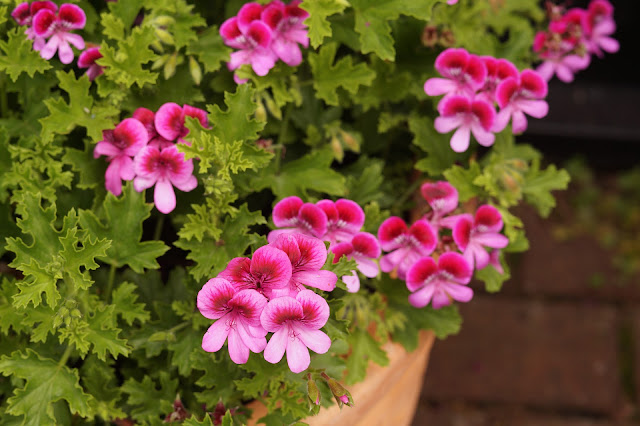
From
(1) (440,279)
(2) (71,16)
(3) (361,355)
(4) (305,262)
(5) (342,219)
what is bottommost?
(3) (361,355)

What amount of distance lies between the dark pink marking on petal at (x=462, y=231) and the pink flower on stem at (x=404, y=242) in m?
0.03

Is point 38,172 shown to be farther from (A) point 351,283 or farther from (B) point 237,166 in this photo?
(A) point 351,283

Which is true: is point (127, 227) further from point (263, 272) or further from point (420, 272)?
point (420, 272)

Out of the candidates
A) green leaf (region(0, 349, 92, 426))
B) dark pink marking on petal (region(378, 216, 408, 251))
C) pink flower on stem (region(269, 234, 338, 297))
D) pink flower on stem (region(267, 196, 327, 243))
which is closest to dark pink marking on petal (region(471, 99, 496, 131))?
dark pink marking on petal (region(378, 216, 408, 251))

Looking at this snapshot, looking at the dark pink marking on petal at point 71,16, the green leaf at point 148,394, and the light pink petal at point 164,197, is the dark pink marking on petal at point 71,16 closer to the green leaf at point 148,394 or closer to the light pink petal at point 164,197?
the light pink petal at point 164,197

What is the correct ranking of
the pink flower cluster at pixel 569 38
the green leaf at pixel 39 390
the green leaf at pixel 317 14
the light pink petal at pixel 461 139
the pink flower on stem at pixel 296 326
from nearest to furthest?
the pink flower on stem at pixel 296 326 < the green leaf at pixel 39 390 < the green leaf at pixel 317 14 < the light pink petal at pixel 461 139 < the pink flower cluster at pixel 569 38

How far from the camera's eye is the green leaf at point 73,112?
1188 millimetres

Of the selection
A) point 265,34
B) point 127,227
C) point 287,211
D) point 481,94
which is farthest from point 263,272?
point 481,94

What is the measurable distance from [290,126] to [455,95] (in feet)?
1.19

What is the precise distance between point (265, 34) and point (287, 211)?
302 millimetres

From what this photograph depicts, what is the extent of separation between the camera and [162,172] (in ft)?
3.78

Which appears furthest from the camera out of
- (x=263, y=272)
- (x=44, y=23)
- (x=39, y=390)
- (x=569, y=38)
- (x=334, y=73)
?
(x=569, y=38)

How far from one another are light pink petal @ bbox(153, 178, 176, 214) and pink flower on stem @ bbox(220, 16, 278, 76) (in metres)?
0.25

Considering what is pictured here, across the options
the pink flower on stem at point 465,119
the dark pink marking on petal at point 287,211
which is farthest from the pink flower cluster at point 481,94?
the dark pink marking on petal at point 287,211
